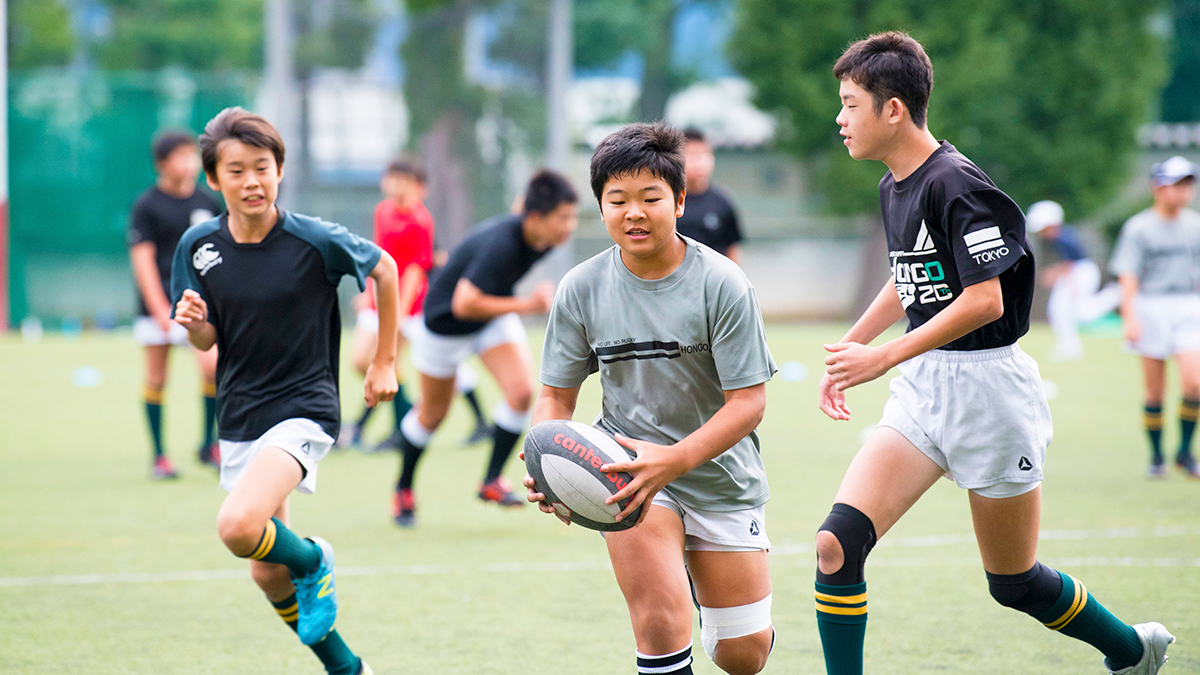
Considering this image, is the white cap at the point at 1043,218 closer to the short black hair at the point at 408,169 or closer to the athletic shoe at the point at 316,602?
the short black hair at the point at 408,169

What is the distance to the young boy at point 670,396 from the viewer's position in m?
3.39

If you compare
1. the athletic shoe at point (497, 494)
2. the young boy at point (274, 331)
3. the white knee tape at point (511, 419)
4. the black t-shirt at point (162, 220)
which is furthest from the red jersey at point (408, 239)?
the young boy at point (274, 331)

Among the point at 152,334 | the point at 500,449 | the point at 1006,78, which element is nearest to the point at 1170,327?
the point at 500,449

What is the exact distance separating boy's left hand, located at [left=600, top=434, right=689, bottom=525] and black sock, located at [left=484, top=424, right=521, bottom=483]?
387cm

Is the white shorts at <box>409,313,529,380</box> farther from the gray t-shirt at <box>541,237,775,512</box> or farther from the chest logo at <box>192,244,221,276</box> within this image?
the gray t-shirt at <box>541,237,775,512</box>

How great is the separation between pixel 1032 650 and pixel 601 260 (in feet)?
7.92

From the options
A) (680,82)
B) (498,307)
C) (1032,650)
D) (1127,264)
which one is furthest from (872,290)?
(1032,650)

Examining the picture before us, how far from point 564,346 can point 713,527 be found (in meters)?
0.68

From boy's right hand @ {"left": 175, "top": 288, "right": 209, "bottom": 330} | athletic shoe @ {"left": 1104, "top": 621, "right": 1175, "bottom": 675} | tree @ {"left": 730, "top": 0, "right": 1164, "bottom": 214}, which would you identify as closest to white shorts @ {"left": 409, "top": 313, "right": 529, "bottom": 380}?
boy's right hand @ {"left": 175, "top": 288, "right": 209, "bottom": 330}

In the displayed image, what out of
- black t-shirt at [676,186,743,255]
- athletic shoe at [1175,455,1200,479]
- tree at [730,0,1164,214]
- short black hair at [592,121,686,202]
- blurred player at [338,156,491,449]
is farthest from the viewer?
tree at [730,0,1164,214]

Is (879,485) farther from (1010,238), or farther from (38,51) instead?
(38,51)

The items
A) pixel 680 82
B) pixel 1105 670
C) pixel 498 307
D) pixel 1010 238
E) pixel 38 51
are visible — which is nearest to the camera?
pixel 1010 238

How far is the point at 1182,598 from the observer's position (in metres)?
5.32

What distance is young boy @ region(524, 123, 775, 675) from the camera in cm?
339
